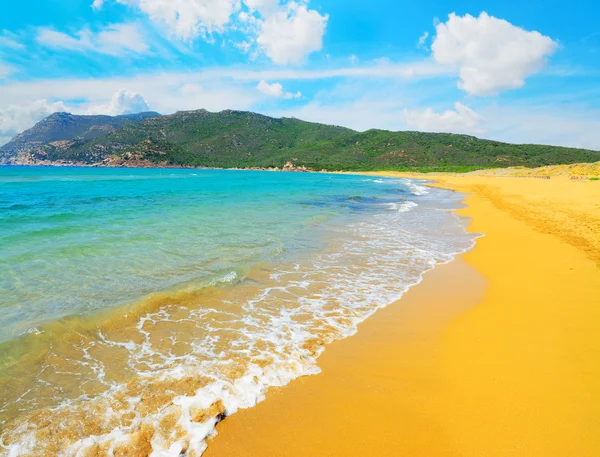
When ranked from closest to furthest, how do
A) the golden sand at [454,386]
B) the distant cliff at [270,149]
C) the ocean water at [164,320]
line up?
the golden sand at [454,386] < the ocean water at [164,320] < the distant cliff at [270,149]

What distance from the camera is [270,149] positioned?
6181 inches

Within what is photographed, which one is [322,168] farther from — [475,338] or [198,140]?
[475,338]

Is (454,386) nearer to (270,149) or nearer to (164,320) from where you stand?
(164,320)

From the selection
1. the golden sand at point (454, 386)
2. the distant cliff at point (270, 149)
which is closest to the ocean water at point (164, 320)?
the golden sand at point (454, 386)

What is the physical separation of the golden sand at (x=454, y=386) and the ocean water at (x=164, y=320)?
489 mm

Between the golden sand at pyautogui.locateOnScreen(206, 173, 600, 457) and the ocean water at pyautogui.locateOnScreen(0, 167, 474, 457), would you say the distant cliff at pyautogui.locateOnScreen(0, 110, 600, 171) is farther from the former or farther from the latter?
the golden sand at pyautogui.locateOnScreen(206, 173, 600, 457)

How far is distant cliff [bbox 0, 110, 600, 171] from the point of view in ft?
392

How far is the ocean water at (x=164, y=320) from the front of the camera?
142 inches

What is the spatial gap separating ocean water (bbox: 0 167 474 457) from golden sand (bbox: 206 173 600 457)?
0.49 m

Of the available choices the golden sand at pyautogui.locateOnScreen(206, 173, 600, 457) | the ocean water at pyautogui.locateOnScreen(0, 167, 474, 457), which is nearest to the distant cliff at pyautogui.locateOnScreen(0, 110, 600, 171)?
the ocean water at pyautogui.locateOnScreen(0, 167, 474, 457)

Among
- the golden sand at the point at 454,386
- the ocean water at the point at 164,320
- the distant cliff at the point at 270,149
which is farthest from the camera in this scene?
the distant cliff at the point at 270,149

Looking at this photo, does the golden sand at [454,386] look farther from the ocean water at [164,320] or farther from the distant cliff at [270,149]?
the distant cliff at [270,149]

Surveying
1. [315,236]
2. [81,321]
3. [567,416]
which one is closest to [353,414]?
[567,416]

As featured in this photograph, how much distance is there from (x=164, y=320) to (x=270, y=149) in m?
157
